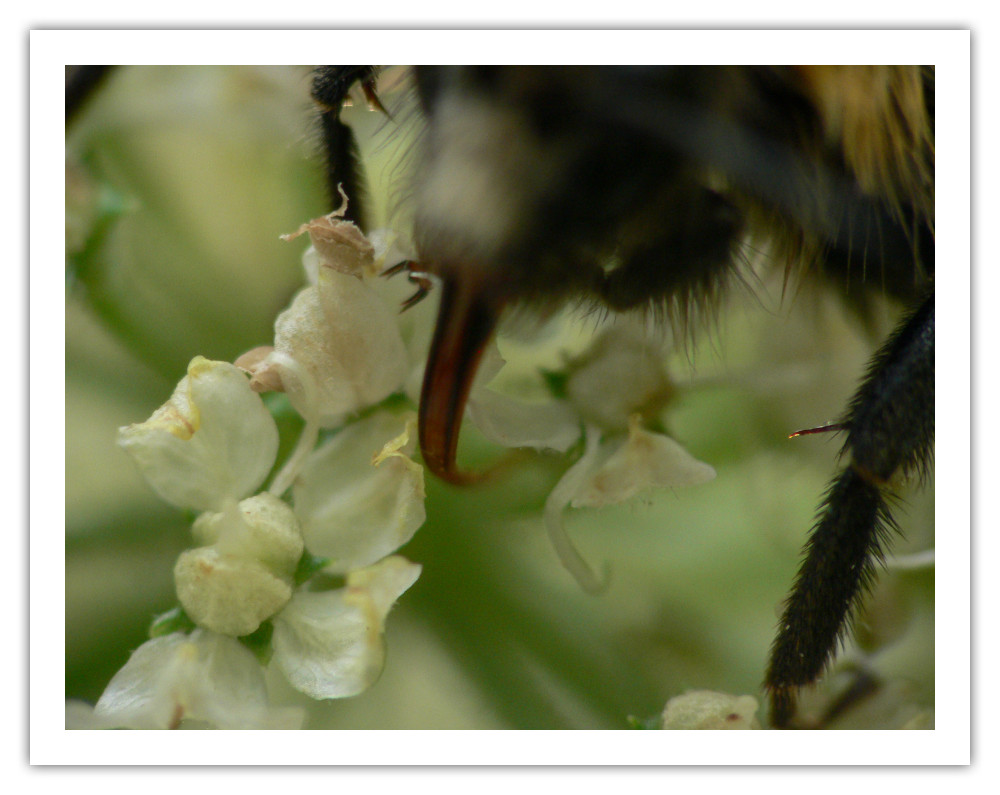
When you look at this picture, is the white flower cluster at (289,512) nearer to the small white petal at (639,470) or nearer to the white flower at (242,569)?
the white flower at (242,569)

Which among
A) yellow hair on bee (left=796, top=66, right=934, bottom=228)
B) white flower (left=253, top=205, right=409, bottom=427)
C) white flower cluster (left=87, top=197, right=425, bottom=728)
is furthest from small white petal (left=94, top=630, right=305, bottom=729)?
yellow hair on bee (left=796, top=66, right=934, bottom=228)

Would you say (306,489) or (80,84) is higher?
(80,84)

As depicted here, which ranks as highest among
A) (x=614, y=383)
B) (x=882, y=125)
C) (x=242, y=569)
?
(x=882, y=125)

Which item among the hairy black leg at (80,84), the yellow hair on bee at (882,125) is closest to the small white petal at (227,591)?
the hairy black leg at (80,84)

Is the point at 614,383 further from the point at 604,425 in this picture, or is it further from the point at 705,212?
the point at 705,212

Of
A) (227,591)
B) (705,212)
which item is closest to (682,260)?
(705,212)

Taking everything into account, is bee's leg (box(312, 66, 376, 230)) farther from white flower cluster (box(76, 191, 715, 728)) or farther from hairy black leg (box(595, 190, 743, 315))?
hairy black leg (box(595, 190, 743, 315))

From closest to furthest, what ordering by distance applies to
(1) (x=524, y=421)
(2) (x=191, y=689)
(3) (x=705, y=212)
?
(3) (x=705, y=212)
(2) (x=191, y=689)
(1) (x=524, y=421)
